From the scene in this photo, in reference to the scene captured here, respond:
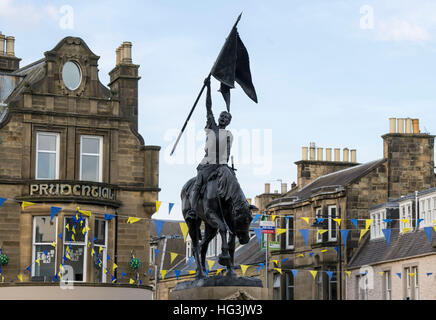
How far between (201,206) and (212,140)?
112cm

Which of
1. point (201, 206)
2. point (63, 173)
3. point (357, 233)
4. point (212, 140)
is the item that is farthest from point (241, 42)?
point (357, 233)

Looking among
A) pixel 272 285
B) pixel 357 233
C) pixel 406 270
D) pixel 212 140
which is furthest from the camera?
pixel 272 285

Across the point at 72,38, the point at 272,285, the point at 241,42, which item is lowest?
the point at 272,285

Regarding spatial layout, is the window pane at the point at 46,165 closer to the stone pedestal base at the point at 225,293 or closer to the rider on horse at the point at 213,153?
the rider on horse at the point at 213,153

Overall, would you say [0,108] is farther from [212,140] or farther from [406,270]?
[212,140]

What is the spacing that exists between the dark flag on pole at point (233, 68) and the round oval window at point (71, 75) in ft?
80.1

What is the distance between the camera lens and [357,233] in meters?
51.5

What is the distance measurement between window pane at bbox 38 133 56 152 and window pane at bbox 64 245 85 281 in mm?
4356

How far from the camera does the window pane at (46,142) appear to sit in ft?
131

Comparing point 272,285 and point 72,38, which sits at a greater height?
point 72,38

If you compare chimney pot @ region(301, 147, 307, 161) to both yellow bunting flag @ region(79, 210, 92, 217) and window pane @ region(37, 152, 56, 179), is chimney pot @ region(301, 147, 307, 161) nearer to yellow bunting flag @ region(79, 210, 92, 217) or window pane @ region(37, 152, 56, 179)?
window pane @ region(37, 152, 56, 179)

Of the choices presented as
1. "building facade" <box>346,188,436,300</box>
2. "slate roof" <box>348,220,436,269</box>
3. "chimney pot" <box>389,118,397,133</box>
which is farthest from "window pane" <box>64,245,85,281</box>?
"chimney pot" <box>389,118,397,133</box>

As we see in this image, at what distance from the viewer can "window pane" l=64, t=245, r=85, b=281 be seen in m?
38.2
